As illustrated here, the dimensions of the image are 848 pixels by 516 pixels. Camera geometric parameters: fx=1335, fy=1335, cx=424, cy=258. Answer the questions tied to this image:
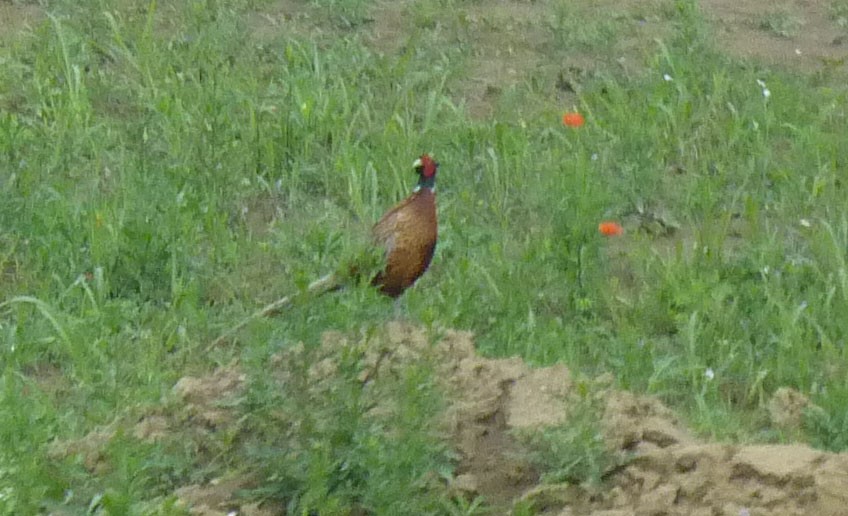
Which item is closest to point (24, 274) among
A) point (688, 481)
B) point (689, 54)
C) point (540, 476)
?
point (540, 476)

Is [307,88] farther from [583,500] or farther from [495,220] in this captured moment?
[583,500]

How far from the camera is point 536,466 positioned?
3.17 metres

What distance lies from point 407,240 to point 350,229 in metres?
0.78

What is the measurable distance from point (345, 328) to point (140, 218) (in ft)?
6.23

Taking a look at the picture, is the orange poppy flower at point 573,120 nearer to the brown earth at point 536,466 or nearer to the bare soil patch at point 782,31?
the bare soil patch at point 782,31

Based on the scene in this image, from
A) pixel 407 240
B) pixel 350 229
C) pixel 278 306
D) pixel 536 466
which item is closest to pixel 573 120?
pixel 350 229

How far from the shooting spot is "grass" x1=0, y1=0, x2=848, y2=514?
10.3 ft

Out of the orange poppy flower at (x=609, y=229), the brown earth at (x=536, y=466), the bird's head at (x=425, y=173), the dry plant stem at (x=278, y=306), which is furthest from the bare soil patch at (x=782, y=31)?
the brown earth at (x=536, y=466)

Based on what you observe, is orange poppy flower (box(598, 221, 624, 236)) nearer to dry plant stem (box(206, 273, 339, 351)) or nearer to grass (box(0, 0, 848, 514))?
grass (box(0, 0, 848, 514))

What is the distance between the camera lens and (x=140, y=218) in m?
4.86

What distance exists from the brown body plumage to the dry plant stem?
0.93 feet

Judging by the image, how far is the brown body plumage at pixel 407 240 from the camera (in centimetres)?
439

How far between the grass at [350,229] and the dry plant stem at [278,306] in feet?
0.26

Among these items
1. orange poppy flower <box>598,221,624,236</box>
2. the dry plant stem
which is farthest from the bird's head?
orange poppy flower <box>598,221,624,236</box>
